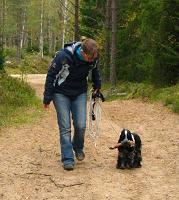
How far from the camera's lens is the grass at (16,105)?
13.1 m

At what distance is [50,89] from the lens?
26.0 ft

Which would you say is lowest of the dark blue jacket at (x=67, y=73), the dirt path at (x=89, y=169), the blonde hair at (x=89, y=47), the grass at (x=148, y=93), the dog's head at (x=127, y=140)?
the grass at (x=148, y=93)

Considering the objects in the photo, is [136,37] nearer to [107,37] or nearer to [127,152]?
[107,37]

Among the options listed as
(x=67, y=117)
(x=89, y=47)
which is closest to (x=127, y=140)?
(x=67, y=117)

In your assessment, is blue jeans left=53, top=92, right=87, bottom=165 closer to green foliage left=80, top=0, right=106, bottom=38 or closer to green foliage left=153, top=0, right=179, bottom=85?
green foliage left=153, top=0, right=179, bottom=85

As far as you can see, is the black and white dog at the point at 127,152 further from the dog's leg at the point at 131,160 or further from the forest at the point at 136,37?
the forest at the point at 136,37

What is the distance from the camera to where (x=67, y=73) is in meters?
7.91

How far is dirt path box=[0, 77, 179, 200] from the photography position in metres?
6.89

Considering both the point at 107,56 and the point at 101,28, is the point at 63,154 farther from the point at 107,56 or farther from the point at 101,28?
the point at 101,28

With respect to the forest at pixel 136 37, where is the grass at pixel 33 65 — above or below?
below

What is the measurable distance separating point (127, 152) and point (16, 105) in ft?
25.9

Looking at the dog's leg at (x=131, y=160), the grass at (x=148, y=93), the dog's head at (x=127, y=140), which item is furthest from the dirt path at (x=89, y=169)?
the grass at (x=148, y=93)

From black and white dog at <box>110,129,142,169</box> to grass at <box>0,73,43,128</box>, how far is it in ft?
15.7

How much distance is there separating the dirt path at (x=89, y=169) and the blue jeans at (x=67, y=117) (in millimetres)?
309
